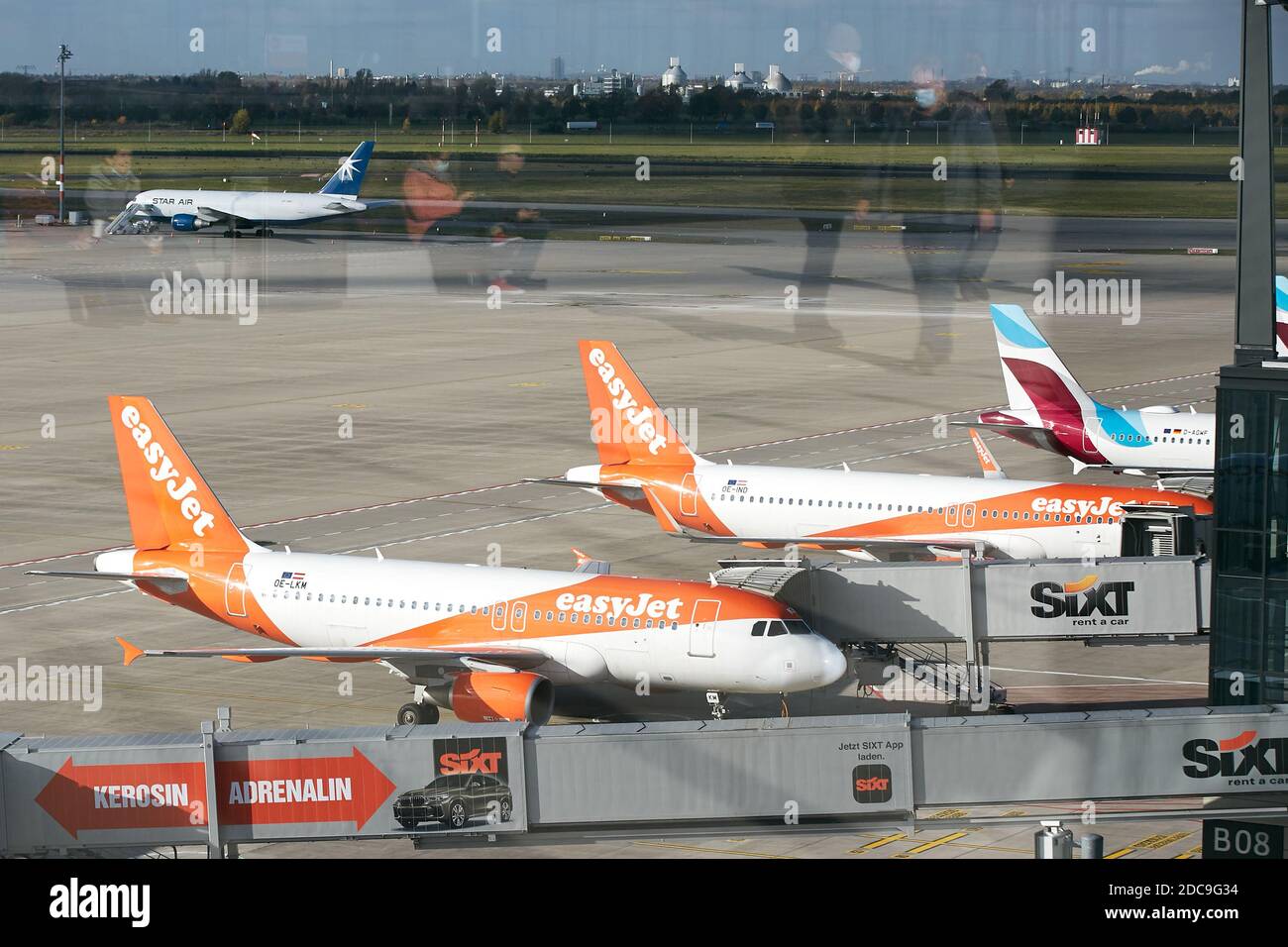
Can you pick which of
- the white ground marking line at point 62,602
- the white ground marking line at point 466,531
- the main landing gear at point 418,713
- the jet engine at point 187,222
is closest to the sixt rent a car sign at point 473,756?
the main landing gear at point 418,713

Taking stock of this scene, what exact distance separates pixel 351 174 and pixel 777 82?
291 feet

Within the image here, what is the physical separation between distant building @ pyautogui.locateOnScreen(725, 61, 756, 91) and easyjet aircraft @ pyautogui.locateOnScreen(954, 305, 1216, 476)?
3693cm

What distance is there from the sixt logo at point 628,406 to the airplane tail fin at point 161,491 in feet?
57.4

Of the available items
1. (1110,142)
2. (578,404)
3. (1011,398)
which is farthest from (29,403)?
(1110,142)

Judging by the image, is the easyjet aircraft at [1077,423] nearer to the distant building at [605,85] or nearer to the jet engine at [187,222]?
the distant building at [605,85]

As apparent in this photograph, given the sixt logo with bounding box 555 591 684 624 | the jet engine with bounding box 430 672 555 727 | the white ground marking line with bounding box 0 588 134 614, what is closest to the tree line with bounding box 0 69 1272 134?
the white ground marking line with bounding box 0 588 134 614

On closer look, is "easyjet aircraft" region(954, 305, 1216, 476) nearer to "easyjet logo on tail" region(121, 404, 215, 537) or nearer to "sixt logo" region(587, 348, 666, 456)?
"sixt logo" region(587, 348, 666, 456)

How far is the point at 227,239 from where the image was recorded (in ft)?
607

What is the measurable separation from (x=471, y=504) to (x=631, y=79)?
43769 millimetres

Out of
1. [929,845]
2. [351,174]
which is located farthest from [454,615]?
[351,174]

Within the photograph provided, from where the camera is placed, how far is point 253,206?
603 ft

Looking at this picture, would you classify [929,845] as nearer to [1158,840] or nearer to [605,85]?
[1158,840]

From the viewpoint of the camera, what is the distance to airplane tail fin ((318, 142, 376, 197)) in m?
176
